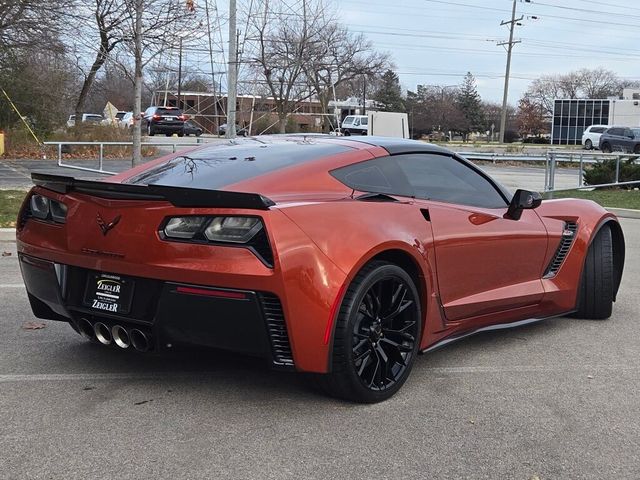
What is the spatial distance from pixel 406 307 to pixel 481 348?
130 cm

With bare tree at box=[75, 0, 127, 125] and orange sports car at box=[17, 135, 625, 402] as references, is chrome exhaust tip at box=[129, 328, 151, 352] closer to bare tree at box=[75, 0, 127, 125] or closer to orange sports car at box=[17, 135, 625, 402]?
orange sports car at box=[17, 135, 625, 402]

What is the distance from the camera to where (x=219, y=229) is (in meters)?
3.38

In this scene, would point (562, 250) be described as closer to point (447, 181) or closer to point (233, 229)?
point (447, 181)

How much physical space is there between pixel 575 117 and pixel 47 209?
7863 centimetres

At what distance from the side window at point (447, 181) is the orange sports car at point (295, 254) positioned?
0.04ft

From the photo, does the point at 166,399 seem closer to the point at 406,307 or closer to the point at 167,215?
the point at 167,215

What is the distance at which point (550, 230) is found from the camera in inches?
203

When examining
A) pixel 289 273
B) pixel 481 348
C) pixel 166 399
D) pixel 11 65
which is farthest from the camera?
pixel 11 65

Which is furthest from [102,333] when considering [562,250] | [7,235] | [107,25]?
[107,25]

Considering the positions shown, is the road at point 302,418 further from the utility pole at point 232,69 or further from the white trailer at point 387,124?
the white trailer at point 387,124

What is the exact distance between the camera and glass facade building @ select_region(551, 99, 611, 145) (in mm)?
74688

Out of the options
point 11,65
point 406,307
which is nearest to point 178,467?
point 406,307

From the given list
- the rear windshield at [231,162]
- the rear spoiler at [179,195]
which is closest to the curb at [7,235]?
the rear windshield at [231,162]

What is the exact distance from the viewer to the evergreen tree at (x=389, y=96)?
290ft
